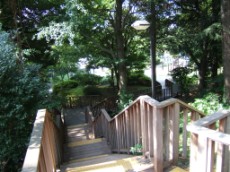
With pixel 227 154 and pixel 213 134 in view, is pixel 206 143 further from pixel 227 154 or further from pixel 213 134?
pixel 227 154

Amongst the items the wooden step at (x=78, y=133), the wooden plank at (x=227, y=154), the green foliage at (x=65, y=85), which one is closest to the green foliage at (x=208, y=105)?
the wooden plank at (x=227, y=154)

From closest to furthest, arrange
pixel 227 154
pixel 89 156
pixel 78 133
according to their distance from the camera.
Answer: pixel 227 154 → pixel 89 156 → pixel 78 133

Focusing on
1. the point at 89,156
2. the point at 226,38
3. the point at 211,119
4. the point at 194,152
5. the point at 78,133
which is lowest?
the point at 78,133

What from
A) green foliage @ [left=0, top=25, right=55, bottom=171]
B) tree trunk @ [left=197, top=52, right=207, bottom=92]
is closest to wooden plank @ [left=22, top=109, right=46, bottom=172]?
green foliage @ [left=0, top=25, right=55, bottom=171]

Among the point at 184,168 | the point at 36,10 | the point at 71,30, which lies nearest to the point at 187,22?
the point at 71,30

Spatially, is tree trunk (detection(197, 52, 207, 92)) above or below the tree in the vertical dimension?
below

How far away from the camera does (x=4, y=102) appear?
3225 mm

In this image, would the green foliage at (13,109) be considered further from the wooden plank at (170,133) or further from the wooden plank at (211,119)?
the wooden plank at (211,119)

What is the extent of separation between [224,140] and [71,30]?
552 cm

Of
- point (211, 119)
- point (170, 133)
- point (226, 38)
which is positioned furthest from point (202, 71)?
point (211, 119)

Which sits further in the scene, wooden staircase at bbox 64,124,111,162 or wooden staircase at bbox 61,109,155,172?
wooden staircase at bbox 64,124,111,162

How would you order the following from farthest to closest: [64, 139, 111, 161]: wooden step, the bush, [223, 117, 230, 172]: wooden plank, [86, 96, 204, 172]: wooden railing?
the bush, [64, 139, 111, 161]: wooden step, [86, 96, 204, 172]: wooden railing, [223, 117, 230, 172]: wooden plank

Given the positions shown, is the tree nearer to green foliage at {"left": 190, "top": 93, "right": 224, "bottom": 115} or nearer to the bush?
green foliage at {"left": 190, "top": 93, "right": 224, "bottom": 115}

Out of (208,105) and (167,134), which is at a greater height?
(167,134)
